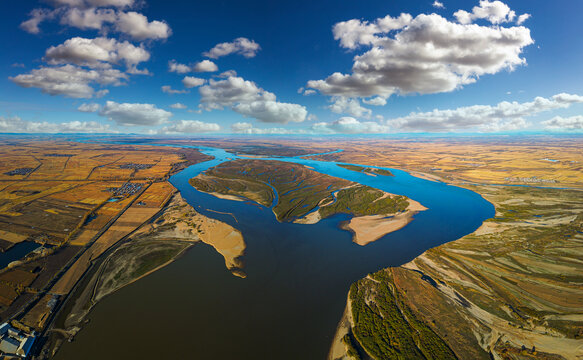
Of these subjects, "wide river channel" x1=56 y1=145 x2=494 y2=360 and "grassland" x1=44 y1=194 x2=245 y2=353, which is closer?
"wide river channel" x1=56 y1=145 x2=494 y2=360

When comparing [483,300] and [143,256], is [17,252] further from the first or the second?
[483,300]

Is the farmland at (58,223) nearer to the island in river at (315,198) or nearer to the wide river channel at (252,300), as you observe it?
the wide river channel at (252,300)

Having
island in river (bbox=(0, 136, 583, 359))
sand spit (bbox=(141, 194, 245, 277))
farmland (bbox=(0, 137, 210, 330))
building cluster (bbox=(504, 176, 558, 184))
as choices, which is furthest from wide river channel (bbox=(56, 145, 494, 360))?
building cluster (bbox=(504, 176, 558, 184))

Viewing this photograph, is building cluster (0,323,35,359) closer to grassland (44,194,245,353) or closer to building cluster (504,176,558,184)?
grassland (44,194,245,353)

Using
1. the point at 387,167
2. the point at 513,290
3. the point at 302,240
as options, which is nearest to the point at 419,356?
the point at 513,290

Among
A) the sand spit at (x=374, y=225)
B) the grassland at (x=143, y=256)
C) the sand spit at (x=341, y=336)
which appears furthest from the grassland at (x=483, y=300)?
the grassland at (x=143, y=256)

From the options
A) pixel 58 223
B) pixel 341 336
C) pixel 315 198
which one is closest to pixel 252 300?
pixel 341 336

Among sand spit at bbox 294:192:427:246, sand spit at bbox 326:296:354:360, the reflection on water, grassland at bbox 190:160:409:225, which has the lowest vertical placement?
sand spit at bbox 326:296:354:360
